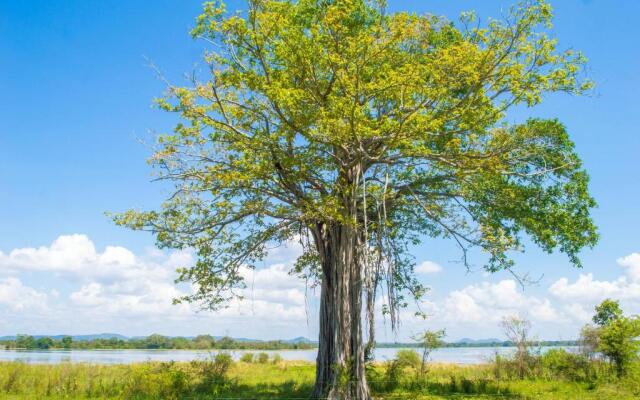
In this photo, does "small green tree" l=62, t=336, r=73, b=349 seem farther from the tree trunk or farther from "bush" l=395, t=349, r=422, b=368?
the tree trunk

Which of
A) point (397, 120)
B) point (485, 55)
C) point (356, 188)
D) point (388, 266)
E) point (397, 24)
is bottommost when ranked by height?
point (388, 266)

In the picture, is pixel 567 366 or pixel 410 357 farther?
pixel 410 357

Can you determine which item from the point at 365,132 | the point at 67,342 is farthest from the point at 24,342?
the point at 365,132

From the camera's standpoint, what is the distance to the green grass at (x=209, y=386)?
42.5ft

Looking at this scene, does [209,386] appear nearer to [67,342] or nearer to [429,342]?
[429,342]

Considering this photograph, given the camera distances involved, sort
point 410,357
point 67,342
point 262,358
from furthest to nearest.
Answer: point 67,342 → point 262,358 → point 410,357

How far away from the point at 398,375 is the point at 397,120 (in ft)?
27.2

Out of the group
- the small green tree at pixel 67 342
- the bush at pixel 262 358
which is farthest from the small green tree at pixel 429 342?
the small green tree at pixel 67 342

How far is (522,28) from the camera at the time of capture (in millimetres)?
11398

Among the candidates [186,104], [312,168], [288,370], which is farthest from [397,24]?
[288,370]

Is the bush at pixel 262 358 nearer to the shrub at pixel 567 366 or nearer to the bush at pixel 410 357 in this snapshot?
the bush at pixel 410 357

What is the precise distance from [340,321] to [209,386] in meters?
4.82

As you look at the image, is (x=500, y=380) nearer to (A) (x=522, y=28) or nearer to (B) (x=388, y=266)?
(B) (x=388, y=266)

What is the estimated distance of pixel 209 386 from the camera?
15.3 metres
